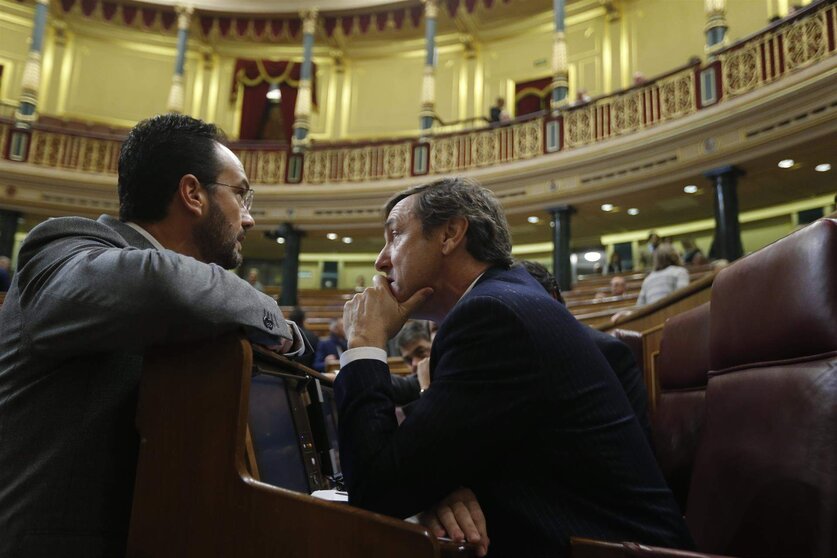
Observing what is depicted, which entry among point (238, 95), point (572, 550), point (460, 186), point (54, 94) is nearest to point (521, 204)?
point (238, 95)

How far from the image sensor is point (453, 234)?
1253mm

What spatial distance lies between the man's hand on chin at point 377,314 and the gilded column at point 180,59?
9.67 meters

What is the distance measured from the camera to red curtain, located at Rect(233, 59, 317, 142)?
11391 mm

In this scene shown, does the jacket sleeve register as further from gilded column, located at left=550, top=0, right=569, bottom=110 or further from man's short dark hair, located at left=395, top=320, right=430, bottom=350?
gilded column, located at left=550, top=0, right=569, bottom=110

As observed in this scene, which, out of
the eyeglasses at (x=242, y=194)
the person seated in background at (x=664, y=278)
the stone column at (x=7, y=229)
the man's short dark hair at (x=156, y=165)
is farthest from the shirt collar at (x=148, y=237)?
the stone column at (x=7, y=229)

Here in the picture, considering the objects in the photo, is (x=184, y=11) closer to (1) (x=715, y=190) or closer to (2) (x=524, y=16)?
(2) (x=524, y=16)

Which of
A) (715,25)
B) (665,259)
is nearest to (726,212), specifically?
(715,25)

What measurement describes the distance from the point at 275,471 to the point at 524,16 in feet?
34.7

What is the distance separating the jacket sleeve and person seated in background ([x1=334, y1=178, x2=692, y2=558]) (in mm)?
243

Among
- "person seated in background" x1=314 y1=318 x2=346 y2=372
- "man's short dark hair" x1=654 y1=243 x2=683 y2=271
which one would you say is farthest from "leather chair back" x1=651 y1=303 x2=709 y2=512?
"person seated in background" x1=314 y1=318 x2=346 y2=372

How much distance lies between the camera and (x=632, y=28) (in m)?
9.62

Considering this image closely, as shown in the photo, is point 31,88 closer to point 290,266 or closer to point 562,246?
point 290,266

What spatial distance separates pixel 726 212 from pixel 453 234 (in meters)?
6.05

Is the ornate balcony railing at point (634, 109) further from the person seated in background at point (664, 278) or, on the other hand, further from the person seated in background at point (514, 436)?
the person seated in background at point (514, 436)
